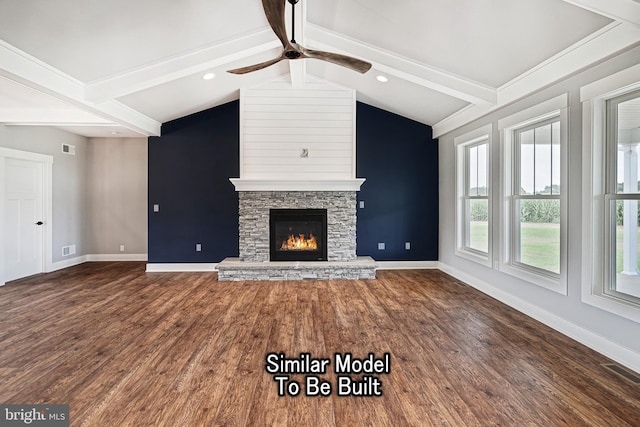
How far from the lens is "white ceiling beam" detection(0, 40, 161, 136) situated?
10.2 ft

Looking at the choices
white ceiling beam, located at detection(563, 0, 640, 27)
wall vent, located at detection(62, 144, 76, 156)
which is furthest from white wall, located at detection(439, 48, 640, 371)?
wall vent, located at detection(62, 144, 76, 156)

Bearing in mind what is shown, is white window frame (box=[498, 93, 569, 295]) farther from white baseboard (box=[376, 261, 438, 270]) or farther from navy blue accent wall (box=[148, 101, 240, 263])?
navy blue accent wall (box=[148, 101, 240, 263])

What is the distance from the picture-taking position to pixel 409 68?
436 centimetres

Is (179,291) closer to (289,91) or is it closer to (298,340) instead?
(298,340)

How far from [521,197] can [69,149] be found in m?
7.83

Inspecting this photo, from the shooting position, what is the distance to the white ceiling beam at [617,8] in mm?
2344

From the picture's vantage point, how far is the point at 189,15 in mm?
3443

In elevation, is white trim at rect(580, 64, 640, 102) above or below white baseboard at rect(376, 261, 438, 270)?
above

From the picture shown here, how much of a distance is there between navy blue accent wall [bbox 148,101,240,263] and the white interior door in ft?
6.09

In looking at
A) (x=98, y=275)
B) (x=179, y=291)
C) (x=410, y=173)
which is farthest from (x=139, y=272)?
(x=410, y=173)

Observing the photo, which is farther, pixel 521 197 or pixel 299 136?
pixel 299 136

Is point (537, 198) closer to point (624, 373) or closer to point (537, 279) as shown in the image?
point (537, 279)

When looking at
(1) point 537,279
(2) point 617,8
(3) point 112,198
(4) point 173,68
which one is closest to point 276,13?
(4) point 173,68

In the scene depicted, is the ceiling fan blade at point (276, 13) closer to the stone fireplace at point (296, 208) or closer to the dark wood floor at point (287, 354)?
the dark wood floor at point (287, 354)
